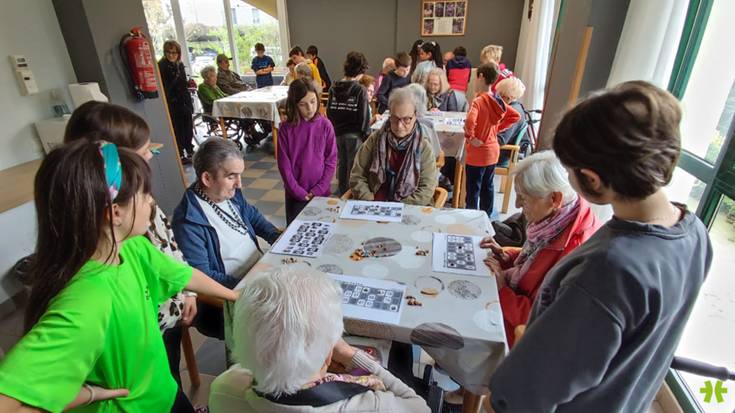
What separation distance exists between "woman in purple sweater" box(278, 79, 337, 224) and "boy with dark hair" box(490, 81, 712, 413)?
1808 mm

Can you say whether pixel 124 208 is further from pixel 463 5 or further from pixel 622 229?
pixel 463 5

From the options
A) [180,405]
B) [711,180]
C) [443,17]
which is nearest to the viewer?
[180,405]

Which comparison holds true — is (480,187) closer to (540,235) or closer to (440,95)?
(440,95)

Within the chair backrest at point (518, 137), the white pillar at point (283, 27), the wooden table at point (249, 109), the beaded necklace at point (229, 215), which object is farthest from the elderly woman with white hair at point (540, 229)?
the white pillar at point (283, 27)

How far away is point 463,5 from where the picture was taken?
736 centimetres

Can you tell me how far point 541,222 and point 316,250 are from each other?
2.85ft

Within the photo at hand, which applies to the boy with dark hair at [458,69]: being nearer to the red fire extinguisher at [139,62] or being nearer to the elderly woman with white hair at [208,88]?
the elderly woman with white hair at [208,88]

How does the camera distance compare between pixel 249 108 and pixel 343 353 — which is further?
pixel 249 108

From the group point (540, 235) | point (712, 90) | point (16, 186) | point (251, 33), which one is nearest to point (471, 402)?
point (540, 235)

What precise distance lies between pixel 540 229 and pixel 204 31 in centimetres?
822

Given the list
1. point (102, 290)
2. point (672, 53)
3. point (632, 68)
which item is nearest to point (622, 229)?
point (102, 290)

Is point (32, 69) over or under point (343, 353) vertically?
over

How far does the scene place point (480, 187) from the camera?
126 inches

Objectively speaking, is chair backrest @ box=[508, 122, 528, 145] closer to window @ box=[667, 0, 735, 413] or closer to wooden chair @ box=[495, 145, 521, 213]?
wooden chair @ box=[495, 145, 521, 213]
